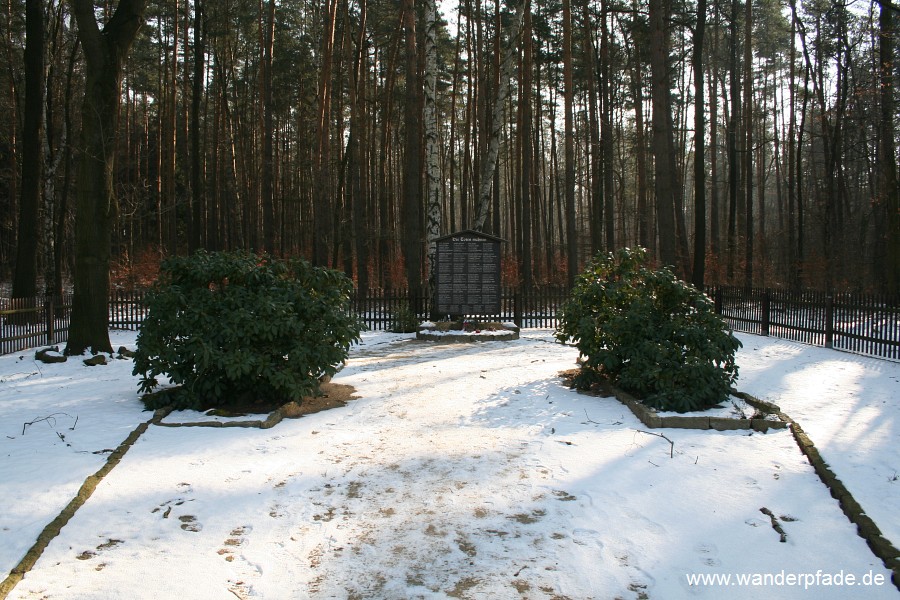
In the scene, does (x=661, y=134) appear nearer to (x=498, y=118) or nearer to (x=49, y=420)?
(x=498, y=118)

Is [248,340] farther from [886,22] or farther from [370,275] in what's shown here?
[370,275]

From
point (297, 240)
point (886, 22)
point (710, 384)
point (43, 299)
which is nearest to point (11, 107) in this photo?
point (43, 299)

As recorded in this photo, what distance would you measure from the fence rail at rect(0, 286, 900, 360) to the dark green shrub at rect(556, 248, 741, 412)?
9.58ft

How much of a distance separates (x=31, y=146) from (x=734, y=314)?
19571 mm

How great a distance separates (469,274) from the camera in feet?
54.0

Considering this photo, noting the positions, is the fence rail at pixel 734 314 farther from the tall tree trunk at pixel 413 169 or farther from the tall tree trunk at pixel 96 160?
the tall tree trunk at pixel 96 160

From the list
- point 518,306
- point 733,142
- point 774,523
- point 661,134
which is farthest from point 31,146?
point 733,142

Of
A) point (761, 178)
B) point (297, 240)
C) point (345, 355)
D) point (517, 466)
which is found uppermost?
point (761, 178)

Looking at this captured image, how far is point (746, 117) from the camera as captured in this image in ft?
92.1

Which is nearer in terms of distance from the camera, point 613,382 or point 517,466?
point 517,466

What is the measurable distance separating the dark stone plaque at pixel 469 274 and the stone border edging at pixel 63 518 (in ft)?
34.6

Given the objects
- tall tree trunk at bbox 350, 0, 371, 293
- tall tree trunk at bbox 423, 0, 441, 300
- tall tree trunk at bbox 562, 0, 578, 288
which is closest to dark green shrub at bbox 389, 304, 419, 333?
tall tree trunk at bbox 423, 0, 441, 300

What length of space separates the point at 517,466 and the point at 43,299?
1260 centimetres

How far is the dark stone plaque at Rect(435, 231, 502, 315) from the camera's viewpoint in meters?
16.4
